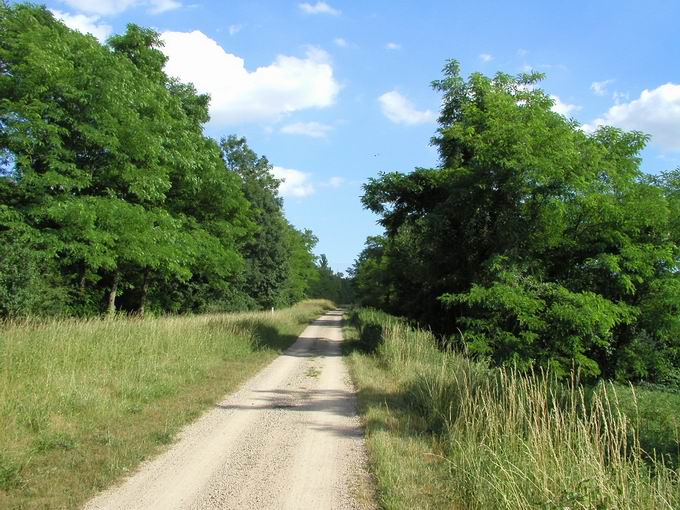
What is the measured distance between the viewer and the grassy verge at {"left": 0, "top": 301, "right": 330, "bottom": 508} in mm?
5758

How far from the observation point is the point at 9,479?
5.51 metres

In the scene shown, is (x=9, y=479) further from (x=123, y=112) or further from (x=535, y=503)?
(x=123, y=112)

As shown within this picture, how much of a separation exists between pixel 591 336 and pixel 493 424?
10104mm

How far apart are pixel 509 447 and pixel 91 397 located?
6533 millimetres

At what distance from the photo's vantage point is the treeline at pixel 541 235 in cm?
1485

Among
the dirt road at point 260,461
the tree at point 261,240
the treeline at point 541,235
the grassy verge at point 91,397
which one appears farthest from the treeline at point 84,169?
the tree at point 261,240

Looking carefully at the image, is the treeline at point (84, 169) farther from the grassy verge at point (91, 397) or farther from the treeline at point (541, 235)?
the treeline at point (541, 235)

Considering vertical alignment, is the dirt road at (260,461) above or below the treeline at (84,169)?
below

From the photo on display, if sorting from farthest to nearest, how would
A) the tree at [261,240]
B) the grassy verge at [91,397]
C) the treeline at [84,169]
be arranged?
the tree at [261,240] < the treeline at [84,169] < the grassy verge at [91,397]

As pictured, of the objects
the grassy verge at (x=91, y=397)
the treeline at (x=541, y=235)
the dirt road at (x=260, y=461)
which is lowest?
the dirt road at (x=260, y=461)

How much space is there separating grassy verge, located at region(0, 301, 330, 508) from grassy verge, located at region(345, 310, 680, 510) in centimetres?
319

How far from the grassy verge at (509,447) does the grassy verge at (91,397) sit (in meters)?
3.19

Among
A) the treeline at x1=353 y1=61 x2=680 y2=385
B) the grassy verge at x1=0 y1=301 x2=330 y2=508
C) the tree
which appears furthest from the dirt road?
the tree

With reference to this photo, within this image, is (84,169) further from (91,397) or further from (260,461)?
(260,461)
